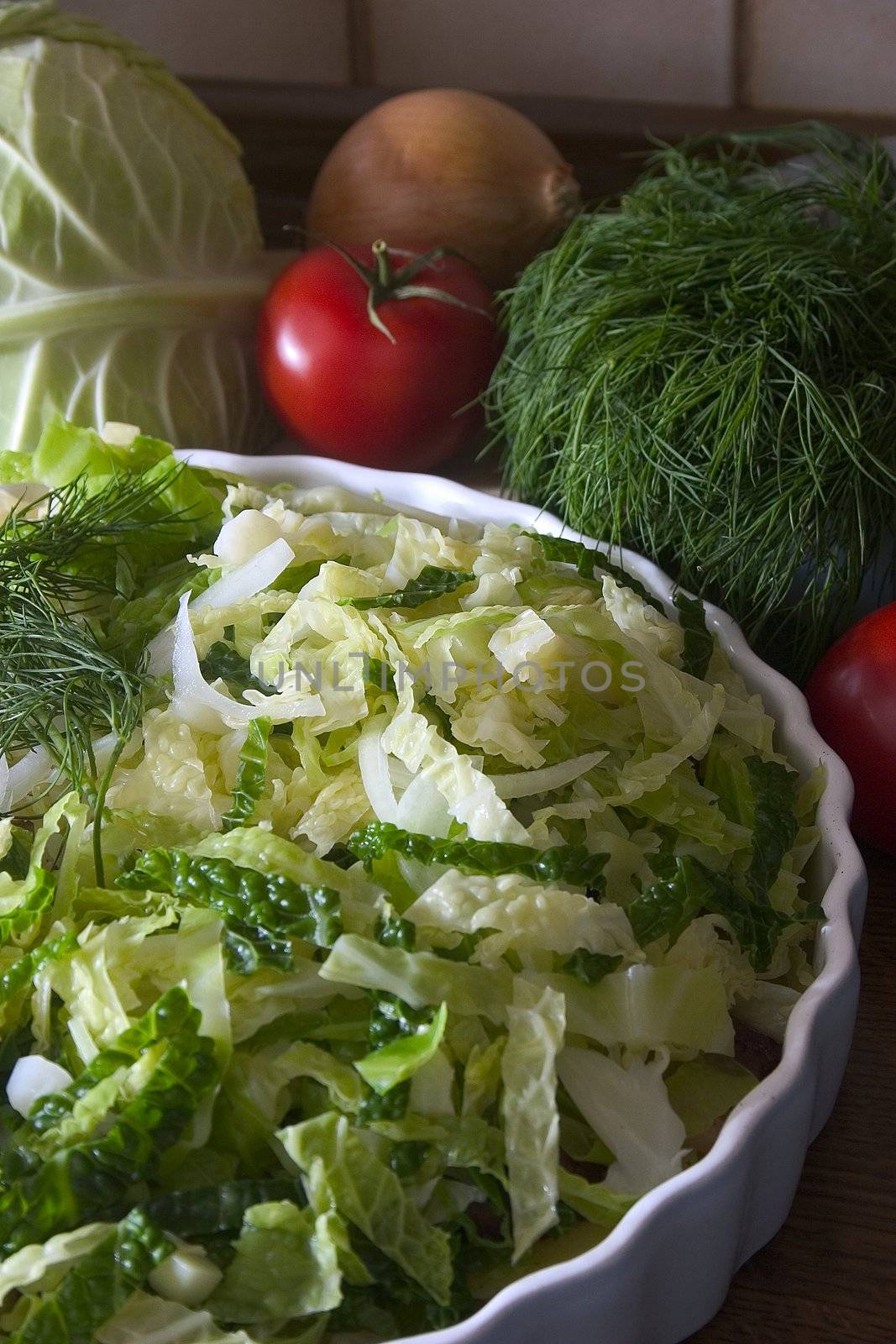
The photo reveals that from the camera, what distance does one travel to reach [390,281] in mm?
1652

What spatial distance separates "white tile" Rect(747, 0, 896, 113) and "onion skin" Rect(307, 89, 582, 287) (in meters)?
0.39

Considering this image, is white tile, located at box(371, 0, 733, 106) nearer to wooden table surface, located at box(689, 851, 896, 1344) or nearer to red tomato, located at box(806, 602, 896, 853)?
red tomato, located at box(806, 602, 896, 853)

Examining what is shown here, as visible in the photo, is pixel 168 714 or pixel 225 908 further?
pixel 168 714

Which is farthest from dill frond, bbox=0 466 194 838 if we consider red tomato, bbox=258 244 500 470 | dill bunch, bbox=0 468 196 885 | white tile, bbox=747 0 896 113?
white tile, bbox=747 0 896 113

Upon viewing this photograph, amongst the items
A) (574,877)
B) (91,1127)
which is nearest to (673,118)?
(574,877)

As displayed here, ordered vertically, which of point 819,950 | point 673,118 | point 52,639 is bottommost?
point 819,950

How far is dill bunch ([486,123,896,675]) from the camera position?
1.24 m

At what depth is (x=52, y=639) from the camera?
43.2 inches

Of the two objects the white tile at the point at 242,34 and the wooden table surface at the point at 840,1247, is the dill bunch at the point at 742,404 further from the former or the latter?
the white tile at the point at 242,34

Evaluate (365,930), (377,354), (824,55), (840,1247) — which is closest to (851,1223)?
(840,1247)

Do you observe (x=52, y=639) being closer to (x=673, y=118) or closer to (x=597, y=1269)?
(x=597, y=1269)

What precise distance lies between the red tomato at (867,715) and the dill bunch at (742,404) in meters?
0.08

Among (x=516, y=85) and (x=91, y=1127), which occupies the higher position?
(x=516, y=85)

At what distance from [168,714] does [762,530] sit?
2.02 ft
